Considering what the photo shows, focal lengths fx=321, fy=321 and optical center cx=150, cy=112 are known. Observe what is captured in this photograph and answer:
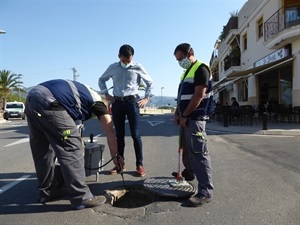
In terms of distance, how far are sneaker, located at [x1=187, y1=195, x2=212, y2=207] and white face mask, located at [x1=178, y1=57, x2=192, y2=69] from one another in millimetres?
A: 1722

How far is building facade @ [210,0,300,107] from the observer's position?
16484 mm

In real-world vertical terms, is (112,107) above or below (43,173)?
above

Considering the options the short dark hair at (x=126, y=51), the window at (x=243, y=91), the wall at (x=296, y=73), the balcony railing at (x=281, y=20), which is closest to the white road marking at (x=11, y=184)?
the short dark hair at (x=126, y=51)

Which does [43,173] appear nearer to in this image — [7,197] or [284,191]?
[7,197]

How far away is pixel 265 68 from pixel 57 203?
1660cm

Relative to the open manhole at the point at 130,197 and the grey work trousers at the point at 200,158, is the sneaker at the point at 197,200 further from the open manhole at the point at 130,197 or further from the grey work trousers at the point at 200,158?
the open manhole at the point at 130,197

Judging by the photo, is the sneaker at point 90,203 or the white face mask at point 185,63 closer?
the sneaker at point 90,203

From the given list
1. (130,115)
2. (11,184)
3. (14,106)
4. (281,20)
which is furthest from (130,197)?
(14,106)

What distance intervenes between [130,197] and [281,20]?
52.6 feet

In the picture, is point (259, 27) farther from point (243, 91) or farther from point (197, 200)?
point (197, 200)

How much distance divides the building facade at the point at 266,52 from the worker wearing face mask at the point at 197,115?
13.7 metres

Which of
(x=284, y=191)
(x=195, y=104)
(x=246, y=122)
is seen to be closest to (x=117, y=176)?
(x=195, y=104)

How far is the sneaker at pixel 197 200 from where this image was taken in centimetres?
381

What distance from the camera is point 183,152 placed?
481 cm
